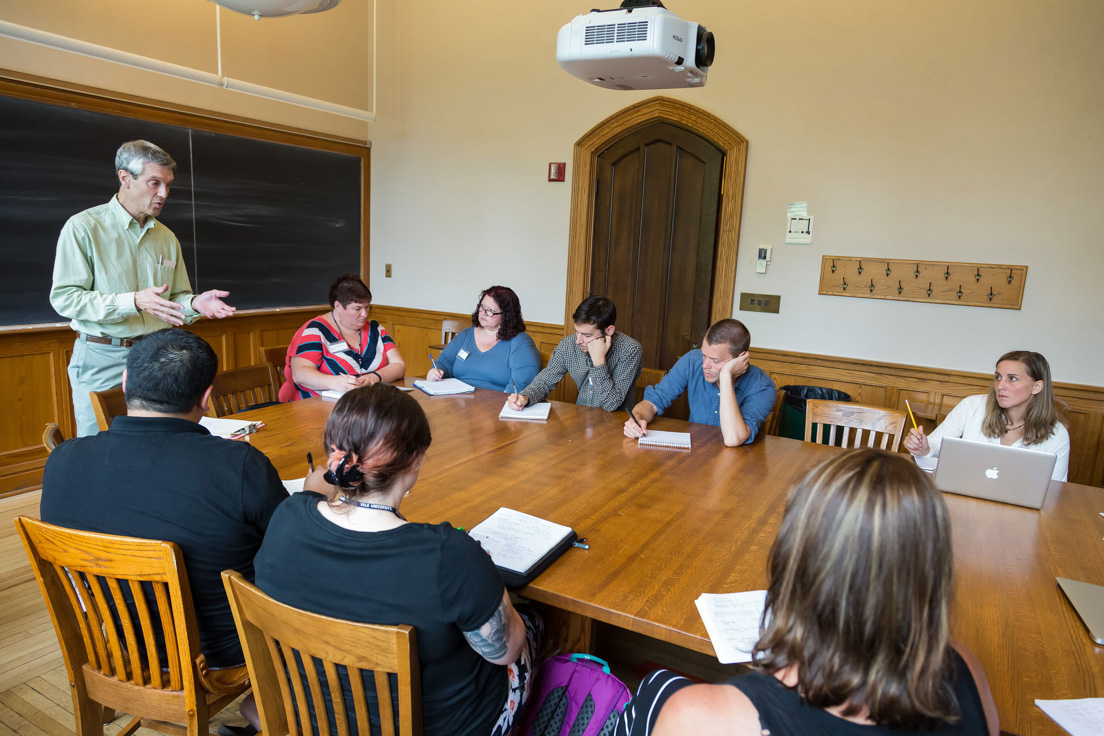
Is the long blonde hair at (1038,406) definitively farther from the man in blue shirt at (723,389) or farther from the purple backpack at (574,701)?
the purple backpack at (574,701)

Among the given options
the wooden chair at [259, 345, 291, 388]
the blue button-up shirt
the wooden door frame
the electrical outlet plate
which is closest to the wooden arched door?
the wooden door frame

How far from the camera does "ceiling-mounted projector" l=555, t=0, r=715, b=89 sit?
1.82 meters

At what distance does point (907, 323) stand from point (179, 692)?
3.84m

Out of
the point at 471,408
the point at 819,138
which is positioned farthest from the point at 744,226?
the point at 471,408

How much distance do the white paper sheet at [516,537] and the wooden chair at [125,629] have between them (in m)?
0.60

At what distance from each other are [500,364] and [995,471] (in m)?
2.11

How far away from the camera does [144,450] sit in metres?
1.37

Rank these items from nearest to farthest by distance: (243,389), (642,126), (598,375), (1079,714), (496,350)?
(1079,714)
(243,389)
(598,375)
(496,350)
(642,126)

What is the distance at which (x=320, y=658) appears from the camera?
1.10 metres

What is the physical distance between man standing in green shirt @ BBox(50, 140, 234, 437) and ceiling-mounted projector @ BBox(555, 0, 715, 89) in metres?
1.53

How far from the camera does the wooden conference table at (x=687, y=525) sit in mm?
1277

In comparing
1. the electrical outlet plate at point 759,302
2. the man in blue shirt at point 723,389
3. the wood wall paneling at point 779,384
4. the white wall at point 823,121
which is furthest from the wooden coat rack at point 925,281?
the man in blue shirt at point 723,389

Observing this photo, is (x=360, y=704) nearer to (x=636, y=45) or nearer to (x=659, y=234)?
(x=636, y=45)

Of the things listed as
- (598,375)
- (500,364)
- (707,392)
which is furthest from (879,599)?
(500,364)
